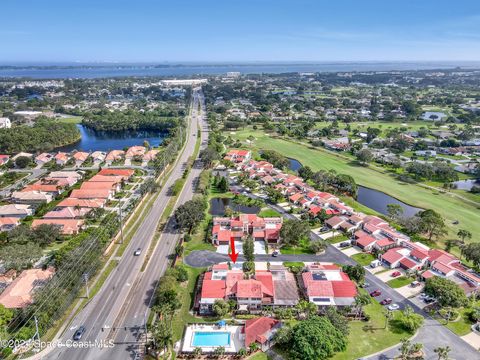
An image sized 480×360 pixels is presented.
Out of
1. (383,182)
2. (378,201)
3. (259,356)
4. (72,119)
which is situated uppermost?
(72,119)

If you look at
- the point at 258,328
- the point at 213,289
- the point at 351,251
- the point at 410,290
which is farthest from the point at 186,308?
the point at 410,290

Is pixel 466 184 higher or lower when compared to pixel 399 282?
higher

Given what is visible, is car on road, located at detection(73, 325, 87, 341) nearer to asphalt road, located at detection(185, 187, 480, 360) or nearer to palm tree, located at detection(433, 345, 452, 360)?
asphalt road, located at detection(185, 187, 480, 360)

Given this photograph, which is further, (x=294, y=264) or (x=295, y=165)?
(x=295, y=165)

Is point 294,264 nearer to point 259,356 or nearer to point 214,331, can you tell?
point 214,331

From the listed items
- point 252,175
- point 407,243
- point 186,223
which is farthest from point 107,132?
point 407,243

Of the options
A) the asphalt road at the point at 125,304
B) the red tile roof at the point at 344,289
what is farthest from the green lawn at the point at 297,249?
the asphalt road at the point at 125,304

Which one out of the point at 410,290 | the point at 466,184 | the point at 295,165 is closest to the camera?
the point at 410,290
